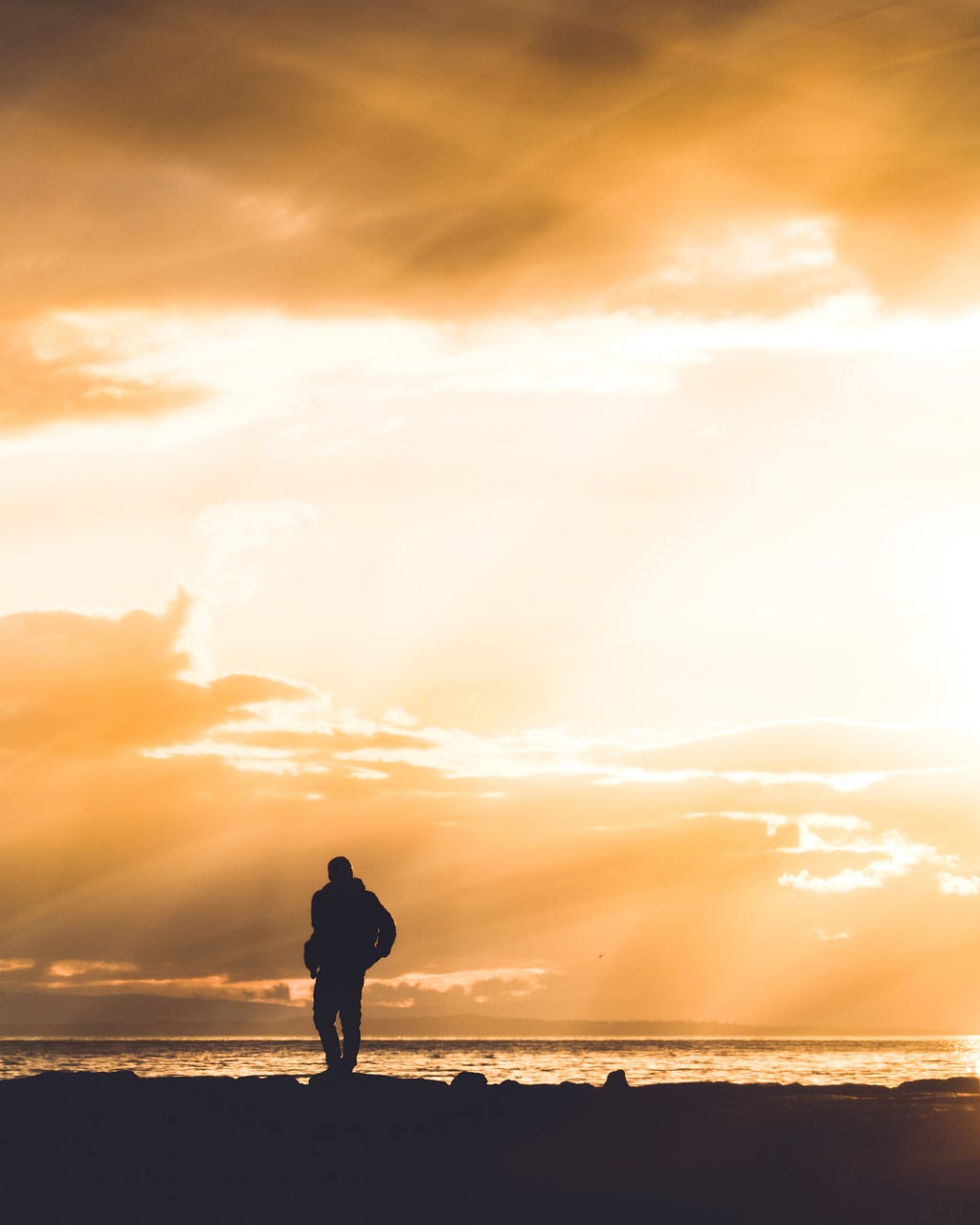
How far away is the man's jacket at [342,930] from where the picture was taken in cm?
1794

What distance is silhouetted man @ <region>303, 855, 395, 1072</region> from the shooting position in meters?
17.9

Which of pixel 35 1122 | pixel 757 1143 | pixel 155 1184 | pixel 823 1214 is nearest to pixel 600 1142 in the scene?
pixel 757 1143

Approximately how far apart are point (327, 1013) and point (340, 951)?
2.41 ft

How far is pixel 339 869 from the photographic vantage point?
18.0 m

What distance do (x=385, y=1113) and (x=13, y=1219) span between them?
211 inches

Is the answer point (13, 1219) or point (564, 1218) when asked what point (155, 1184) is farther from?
point (564, 1218)

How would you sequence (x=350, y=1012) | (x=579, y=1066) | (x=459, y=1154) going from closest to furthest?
(x=459, y=1154) → (x=350, y=1012) → (x=579, y=1066)

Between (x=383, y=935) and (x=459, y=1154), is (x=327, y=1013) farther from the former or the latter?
(x=459, y=1154)

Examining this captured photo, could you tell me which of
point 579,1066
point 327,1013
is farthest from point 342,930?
point 579,1066

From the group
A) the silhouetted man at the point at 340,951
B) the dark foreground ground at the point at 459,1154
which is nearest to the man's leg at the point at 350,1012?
the silhouetted man at the point at 340,951


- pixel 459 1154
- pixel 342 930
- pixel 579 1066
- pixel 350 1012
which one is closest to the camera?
pixel 459 1154

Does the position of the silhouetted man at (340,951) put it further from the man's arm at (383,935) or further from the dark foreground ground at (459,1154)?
the dark foreground ground at (459,1154)

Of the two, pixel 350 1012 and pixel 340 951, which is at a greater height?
pixel 340 951

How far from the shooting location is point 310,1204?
11.4 meters
